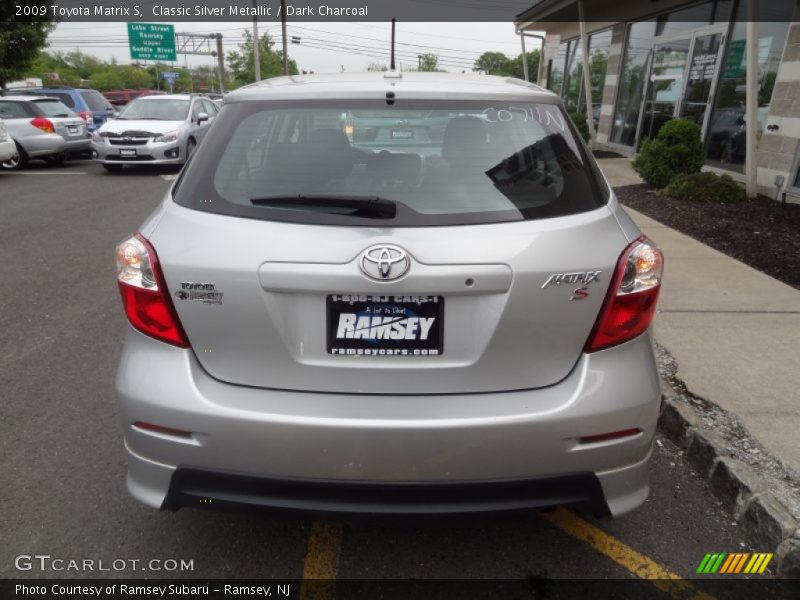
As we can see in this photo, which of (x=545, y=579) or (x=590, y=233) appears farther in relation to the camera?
(x=545, y=579)

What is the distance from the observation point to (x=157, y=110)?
14.2 m

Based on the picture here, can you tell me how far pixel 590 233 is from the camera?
1.98 m

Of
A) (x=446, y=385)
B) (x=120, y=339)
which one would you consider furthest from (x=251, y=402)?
(x=120, y=339)

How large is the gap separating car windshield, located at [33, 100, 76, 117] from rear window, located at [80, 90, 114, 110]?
4.01 m

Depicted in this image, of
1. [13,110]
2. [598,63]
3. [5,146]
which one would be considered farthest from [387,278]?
[598,63]

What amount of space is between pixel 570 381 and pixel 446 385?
41 centimetres

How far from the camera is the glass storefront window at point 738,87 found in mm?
9609

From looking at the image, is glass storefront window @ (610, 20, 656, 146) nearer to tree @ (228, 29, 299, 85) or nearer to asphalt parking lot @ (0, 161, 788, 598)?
asphalt parking lot @ (0, 161, 788, 598)

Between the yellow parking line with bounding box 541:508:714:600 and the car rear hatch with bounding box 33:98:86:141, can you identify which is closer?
the yellow parking line with bounding box 541:508:714:600

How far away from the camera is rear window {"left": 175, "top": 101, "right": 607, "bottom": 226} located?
1.99 m

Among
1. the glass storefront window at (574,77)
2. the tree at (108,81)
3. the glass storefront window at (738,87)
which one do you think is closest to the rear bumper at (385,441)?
the glass storefront window at (738,87)

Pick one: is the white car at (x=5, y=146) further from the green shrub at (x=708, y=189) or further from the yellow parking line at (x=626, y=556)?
the yellow parking line at (x=626, y=556)

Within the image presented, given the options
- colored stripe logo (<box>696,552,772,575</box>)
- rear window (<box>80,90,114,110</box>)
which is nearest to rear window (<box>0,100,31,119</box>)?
rear window (<box>80,90,114,110</box>)

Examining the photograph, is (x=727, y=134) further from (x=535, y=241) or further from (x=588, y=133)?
(x=535, y=241)
